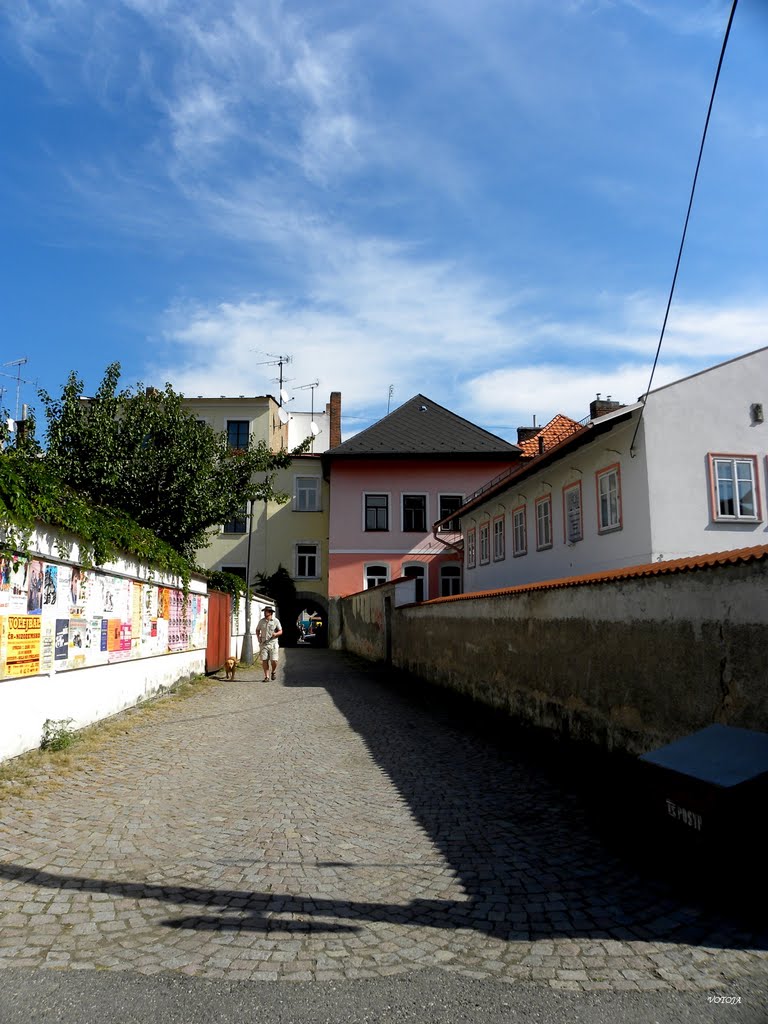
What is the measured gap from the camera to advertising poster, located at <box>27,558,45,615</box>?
8.41m

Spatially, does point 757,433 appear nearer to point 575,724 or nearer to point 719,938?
point 575,724

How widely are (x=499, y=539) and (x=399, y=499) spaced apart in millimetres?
13721

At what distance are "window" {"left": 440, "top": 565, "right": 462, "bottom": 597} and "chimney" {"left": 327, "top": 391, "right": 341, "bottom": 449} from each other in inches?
443

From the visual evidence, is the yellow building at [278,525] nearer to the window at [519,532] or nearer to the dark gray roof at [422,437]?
the dark gray roof at [422,437]

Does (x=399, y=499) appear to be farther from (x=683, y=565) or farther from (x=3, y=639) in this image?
(x=683, y=565)

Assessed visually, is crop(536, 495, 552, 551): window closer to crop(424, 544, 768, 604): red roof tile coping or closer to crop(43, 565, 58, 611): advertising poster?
crop(424, 544, 768, 604): red roof tile coping

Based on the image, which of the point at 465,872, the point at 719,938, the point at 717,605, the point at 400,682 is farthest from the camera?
the point at 400,682

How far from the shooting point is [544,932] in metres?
4.13

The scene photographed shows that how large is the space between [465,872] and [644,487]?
13.4 meters

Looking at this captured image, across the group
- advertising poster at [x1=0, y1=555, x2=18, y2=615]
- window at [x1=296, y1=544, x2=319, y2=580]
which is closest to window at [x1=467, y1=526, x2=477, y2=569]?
window at [x1=296, y1=544, x2=319, y2=580]

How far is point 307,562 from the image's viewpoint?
44.6m

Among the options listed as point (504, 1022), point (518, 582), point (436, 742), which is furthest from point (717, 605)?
point (518, 582)

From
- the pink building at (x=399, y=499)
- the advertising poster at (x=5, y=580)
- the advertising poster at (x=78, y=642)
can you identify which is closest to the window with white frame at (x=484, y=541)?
the pink building at (x=399, y=499)

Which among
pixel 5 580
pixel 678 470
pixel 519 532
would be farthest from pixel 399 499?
pixel 5 580
